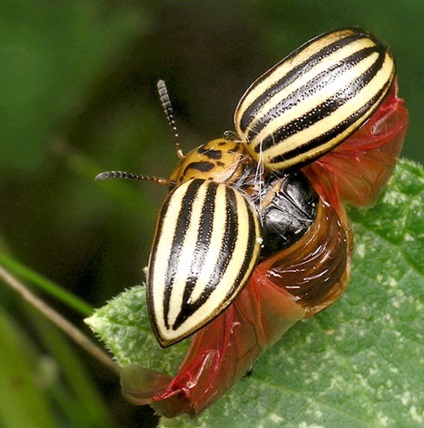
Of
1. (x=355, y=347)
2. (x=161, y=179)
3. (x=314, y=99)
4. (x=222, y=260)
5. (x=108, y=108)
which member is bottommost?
(x=108, y=108)

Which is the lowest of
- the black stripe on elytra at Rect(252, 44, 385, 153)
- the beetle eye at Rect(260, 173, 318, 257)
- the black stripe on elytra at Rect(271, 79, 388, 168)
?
the beetle eye at Rect(260, 173, 318, 257)

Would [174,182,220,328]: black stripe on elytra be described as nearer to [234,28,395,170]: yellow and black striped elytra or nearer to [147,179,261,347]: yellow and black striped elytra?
[147,179,261,347]: yellow and black striped elytra

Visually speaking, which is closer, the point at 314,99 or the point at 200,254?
the point at 200,254

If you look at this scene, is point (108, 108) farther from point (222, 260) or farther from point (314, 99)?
point (222, 260)

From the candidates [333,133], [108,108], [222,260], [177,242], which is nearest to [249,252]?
[222,260]

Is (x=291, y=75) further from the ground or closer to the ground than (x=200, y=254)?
further from the ground

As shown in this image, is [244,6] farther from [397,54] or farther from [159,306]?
[159,306]

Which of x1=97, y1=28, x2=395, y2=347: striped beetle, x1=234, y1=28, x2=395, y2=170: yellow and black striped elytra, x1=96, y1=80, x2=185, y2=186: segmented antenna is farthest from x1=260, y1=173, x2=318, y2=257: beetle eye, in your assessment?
x1=96, y1=80, x2=185, y2=186: segmented antenna

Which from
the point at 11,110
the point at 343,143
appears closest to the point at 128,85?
the point at 11,110

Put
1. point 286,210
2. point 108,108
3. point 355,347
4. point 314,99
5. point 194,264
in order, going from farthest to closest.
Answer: point 108,108, point 355,347, point 286,210, point 314,99, point 194,264
